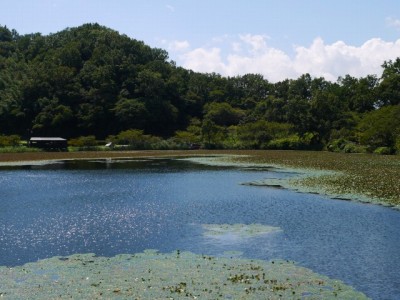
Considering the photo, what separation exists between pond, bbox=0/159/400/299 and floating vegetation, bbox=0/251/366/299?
39.3 inches

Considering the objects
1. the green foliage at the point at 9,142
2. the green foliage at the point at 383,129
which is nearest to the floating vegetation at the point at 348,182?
the green foliage at the point at 383,129

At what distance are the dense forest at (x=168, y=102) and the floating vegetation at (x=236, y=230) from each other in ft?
206

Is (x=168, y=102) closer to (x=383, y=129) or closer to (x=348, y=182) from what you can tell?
(x=383, y=129)

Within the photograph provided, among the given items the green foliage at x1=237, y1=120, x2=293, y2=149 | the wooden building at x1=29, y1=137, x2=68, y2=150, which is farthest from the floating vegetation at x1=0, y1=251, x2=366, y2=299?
the green foliage at x1=237, y1=120, x2=293, y2=149

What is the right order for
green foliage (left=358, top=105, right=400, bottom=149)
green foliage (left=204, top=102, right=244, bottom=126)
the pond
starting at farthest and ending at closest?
green foliage (left=204, top=102, right=244, bottom=126), green foliage (left=358, top=105, right=400, bottom=149), the pond

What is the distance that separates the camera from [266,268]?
55.8ft

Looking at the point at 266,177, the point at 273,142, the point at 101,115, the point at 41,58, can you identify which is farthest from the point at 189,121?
the point at 266,177

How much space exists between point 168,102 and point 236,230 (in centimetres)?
11409

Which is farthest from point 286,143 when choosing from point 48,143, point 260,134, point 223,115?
point 48,143

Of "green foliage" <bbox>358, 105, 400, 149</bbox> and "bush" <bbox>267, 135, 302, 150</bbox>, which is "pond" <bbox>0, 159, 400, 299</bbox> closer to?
"green foliage" <bbox>358, 105, 400, 149</bbox>

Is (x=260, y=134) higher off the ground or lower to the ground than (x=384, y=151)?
higher

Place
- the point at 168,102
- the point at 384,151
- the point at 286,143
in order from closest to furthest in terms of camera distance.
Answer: the point at 384,151 → the point at 286,143 → the point at 168,102

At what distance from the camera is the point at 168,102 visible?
13562cm

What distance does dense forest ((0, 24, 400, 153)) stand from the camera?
105 m
